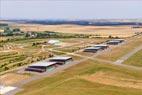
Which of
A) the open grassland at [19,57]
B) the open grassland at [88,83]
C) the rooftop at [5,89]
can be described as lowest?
the rooftop at [5,89]

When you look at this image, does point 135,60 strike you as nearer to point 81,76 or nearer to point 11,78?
point 81,76

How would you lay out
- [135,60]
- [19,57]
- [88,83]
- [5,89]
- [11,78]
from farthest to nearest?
[19,57], [135,60], [11,78], [88,83], [5,89]

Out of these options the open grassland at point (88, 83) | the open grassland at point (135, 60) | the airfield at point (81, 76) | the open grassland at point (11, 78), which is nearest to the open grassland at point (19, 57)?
the airfield at point (81, 76)

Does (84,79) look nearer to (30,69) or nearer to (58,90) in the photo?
(58,90)

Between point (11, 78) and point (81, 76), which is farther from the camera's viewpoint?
point (11, 78)

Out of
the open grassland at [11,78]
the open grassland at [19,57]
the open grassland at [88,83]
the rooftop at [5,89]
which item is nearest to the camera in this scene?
the open grassland at [88,83]

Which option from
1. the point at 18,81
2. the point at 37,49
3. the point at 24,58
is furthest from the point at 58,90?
the point at 37,49

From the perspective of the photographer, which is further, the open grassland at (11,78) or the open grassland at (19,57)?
the open grassland at (19,57)

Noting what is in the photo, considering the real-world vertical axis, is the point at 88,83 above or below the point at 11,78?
above

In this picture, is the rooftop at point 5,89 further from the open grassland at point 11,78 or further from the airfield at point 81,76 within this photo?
the open grassland at point 11,78

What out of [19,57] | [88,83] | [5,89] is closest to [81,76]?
[88,83]
